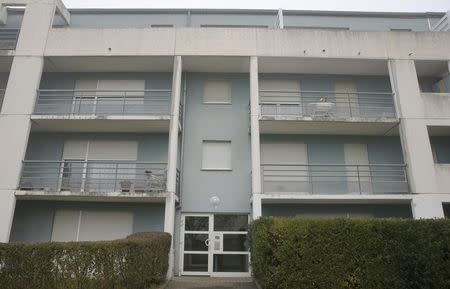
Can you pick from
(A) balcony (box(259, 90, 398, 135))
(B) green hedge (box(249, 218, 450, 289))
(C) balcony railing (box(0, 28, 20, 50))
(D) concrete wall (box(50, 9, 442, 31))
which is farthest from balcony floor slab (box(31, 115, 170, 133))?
(B) green hedge (box(249, 218, 450, 289))

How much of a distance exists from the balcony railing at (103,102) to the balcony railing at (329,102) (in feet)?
16.0

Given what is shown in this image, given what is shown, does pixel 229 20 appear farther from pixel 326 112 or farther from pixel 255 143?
pixel 255 143

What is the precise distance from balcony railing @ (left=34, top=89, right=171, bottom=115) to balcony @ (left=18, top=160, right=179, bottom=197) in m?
2.48

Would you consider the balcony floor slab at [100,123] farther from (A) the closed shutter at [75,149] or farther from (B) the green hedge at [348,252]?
(B) the green hedge at [348,252]

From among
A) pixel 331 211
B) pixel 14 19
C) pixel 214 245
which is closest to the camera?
pixel 214 245

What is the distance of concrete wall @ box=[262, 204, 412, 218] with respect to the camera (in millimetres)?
15633

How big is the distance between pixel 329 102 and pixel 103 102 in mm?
10560

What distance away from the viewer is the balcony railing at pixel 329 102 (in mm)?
16781

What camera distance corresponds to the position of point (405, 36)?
16.8 m

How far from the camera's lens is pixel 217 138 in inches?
651

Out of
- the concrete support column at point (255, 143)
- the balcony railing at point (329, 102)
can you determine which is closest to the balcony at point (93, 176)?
the concrete support column at point (255, 143)

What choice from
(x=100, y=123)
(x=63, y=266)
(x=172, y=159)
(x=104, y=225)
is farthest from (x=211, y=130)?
(x=63, y=266)

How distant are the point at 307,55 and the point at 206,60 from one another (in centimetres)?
460

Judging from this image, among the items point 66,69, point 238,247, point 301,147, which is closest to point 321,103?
point 301,147
